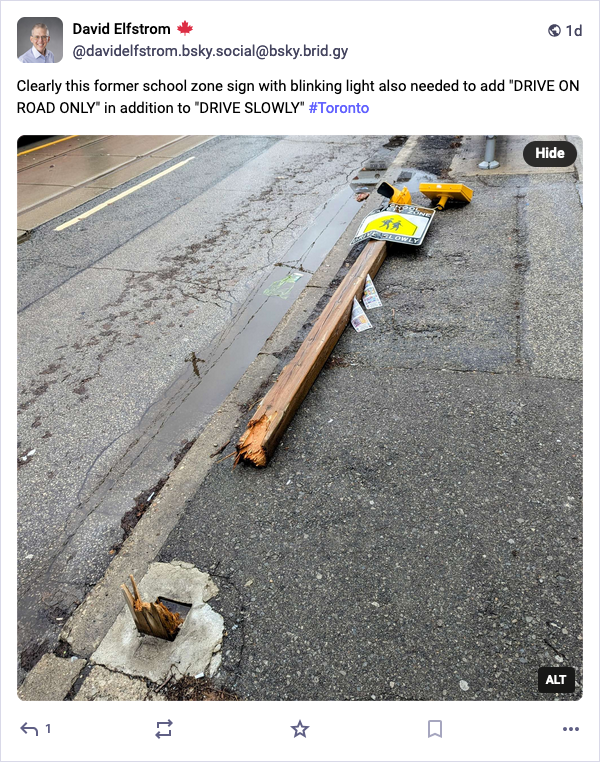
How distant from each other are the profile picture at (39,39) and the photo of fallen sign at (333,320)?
1.99m

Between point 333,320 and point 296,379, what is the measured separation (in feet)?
2.52

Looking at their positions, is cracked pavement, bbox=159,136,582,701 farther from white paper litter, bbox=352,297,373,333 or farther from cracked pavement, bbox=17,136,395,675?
cracked pavement, bbox=17,136,395,675

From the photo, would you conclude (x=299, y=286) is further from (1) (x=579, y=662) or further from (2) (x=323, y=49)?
(1) (x=579, y=662)

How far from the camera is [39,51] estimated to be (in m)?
2.47

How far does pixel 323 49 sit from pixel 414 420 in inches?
78.0

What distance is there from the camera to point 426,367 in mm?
3893

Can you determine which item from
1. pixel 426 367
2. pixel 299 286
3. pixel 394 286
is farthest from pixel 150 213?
pixel 426 367

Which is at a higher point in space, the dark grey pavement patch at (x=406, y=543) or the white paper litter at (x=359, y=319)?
the white paper litter at (x=359, y=319)

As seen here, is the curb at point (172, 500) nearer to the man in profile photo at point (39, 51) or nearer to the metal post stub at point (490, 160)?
the man in profile photo at point (39, 51)

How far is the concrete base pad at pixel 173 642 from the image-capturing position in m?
2.36

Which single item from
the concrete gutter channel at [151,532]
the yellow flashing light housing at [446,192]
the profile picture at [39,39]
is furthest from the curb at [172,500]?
the profile picture at [39,39]

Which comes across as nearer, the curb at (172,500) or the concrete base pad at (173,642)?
the concrete base pad at (173,642)

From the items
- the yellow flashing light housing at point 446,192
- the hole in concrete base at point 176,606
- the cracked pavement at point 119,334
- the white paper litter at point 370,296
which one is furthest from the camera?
the yellow flashing light housing at point 446,192

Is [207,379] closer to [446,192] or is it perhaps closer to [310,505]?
[310,505]
